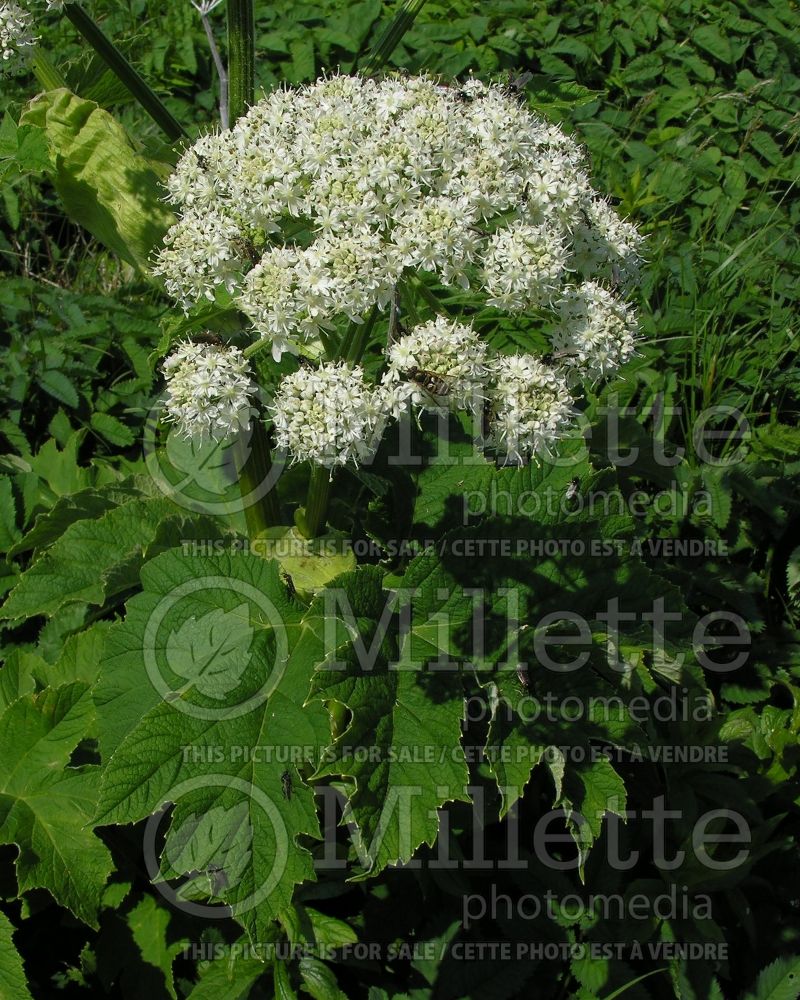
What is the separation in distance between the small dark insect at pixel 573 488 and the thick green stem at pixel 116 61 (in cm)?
169

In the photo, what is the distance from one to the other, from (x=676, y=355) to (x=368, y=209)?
287 cm

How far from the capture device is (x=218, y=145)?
107 inches

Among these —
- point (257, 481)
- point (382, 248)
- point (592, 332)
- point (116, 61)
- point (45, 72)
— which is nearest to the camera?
point (382, 248)

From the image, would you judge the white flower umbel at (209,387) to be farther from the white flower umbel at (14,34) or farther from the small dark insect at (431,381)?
the white flower umbel at (14,34)

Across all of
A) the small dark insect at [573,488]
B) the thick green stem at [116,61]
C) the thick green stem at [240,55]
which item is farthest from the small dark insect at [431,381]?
the thick green stem at [116,61]

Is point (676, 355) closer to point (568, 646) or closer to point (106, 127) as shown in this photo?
point (568, 646)

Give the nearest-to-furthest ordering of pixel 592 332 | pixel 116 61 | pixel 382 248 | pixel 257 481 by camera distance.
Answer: pixel 382 248 < pixel 592 332 < pixel 116 61 < pixel 257 481

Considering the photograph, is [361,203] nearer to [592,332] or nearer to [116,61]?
[592,332]

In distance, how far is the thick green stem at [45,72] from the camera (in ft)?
9.90

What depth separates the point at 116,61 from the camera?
2.93m

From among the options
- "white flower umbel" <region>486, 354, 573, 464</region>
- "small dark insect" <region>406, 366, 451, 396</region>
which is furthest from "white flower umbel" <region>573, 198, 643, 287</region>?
"small dark insect" <region>406, 366, 451, 396</region>

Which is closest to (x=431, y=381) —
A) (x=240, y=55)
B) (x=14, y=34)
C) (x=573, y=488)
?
(x=573, y=488)

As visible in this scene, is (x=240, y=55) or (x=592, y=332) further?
(x=240, y=55)

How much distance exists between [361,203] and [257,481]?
1071mm
